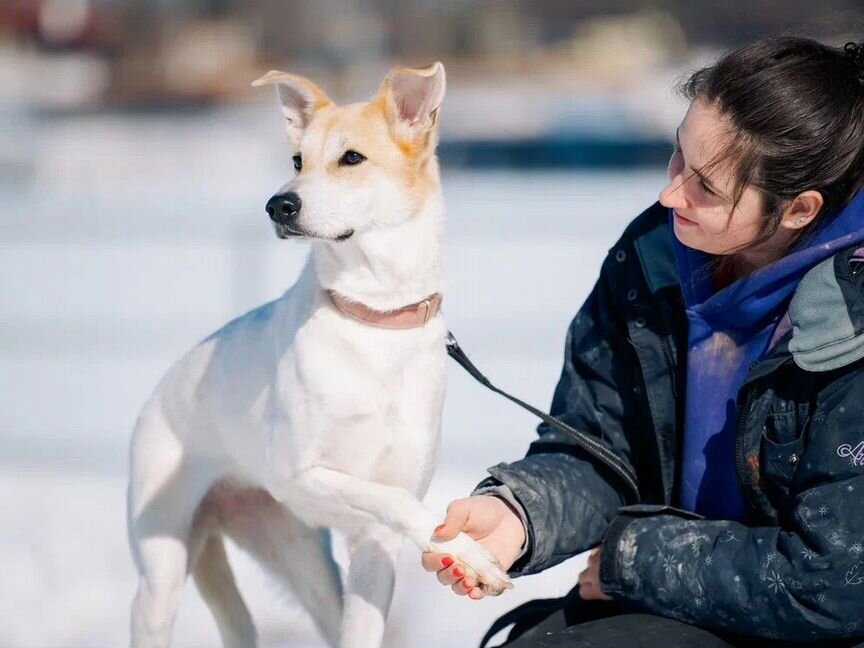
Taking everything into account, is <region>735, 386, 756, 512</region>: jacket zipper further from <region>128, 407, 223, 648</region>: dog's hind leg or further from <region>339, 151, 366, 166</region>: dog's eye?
<region>128, 407, 223, 648</region>: dog's hind leg

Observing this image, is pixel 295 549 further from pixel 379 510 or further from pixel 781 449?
pixel 781 449

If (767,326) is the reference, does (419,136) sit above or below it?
above

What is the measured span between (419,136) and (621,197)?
4.67 metres

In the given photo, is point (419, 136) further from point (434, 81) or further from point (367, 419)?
point (367, 419)

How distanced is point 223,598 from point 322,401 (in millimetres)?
715

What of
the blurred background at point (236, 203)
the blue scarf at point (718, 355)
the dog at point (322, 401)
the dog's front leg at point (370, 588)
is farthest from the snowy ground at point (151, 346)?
the blue scarf at point (718, 355)

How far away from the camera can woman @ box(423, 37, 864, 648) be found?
1.89m

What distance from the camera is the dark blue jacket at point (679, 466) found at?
1875mm

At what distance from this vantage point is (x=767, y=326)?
6.89ft

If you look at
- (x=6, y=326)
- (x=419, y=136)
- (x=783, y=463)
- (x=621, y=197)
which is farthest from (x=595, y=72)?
(x=783, y=463)

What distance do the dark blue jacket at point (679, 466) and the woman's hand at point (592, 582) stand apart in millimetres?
42

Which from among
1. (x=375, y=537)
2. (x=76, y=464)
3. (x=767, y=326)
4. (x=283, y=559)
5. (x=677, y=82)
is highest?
(x=677, y=82)

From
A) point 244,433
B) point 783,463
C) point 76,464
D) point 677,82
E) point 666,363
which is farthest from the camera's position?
point 76,464

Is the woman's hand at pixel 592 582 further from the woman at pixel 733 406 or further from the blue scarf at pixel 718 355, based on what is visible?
the blue scarf at pixel 718 355
